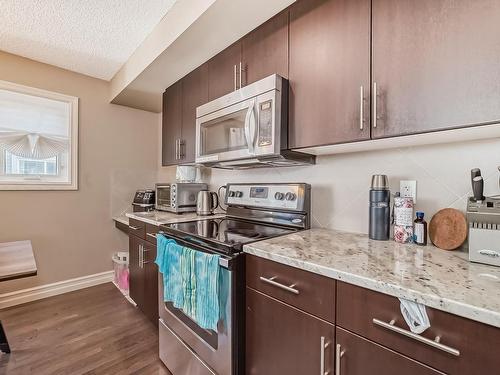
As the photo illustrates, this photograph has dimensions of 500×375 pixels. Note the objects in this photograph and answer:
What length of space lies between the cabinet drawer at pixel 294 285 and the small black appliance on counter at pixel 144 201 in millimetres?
1966

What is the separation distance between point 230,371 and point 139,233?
4.53ft

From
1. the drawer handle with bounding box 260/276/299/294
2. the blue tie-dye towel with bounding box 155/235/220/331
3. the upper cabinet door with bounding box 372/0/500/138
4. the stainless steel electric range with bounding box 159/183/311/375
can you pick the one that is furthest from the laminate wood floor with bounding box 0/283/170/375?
the upper cabinet door with bounding box 372/0/500/138

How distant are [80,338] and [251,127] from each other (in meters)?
2.04

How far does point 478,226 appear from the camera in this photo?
91 cm

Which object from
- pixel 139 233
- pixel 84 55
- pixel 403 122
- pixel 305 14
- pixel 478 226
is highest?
pixel 84 55

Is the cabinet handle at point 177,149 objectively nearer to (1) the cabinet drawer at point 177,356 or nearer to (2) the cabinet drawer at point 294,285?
(1) the cabinet drawer at point 177,356

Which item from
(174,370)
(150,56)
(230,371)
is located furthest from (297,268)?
(150,56)

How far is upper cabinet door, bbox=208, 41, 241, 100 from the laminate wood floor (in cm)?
192

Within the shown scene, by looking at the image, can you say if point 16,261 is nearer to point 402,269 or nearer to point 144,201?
point 144,201

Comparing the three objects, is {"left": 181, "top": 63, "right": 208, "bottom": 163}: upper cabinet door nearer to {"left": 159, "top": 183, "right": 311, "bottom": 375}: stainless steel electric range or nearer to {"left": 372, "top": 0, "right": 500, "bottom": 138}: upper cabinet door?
{"left": 159, "top": 183, "right": 311, "bottom": 375}: stainless steel electric range

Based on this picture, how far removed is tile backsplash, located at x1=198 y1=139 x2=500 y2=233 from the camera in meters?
1.08

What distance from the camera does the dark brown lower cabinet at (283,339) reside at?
0.85 metres

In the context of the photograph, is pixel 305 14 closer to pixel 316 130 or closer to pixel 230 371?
pixel 316 130

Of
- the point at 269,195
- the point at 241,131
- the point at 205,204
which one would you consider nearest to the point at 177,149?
the point at 205,204
